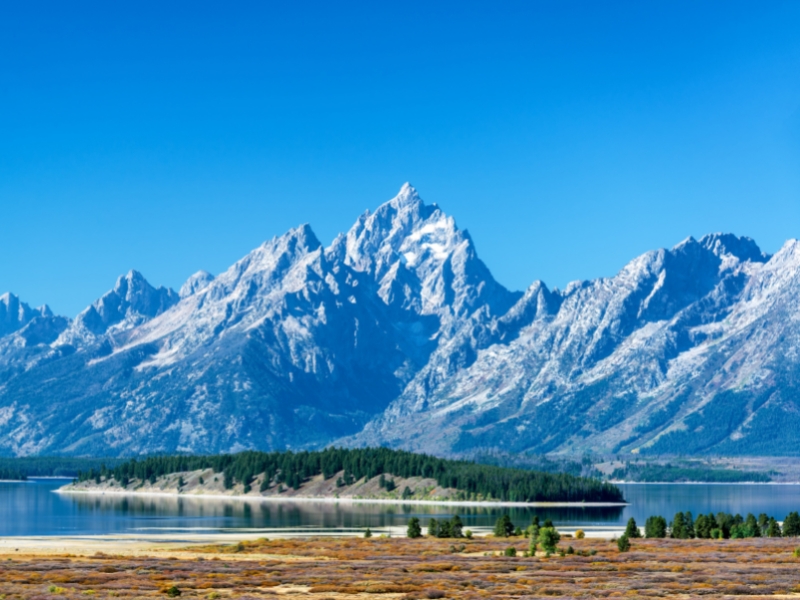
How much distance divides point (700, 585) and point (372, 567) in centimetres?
3682

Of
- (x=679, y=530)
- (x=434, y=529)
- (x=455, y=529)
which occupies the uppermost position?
(x=455, y=529)

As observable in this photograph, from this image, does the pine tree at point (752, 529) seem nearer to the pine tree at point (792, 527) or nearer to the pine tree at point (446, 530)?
the pine tree at point (792, 527)

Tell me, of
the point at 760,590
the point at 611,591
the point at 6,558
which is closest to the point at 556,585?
the point at 611,591

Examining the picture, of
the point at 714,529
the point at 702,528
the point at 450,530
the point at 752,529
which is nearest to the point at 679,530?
the point at 702,528

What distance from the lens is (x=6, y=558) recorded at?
144 metres

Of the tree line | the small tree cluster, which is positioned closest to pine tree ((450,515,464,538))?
the small tree cluster

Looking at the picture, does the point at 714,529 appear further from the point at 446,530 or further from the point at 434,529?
the point at 434,529

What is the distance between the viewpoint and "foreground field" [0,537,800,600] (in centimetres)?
10850

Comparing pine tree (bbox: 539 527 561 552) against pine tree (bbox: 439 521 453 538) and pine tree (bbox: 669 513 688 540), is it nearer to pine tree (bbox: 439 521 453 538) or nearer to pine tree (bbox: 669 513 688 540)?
pine tree (bbox: 439 521 453 538)

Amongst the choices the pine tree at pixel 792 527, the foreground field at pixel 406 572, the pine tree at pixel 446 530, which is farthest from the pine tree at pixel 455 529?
the pine tree at pixel 792 527

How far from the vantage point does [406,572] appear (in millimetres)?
128500

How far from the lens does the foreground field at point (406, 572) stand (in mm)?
108500

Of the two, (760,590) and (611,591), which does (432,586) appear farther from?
(760,590)

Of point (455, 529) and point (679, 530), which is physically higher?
point (455, 529)
